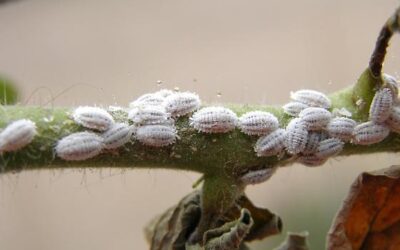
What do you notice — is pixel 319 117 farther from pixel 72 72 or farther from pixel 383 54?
pixel 72 72

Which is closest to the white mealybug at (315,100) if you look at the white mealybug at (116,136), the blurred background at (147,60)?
the white mealybug at (116,136)

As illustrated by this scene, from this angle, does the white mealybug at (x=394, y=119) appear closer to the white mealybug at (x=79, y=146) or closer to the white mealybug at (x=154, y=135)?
the white mealybug at (x=154, y=135)

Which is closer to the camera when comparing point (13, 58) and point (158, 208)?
point (158, 208)

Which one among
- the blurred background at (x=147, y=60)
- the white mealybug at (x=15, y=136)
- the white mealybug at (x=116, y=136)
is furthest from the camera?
the blurred background at (x=147, y=60)

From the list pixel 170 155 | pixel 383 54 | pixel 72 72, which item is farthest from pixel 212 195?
pixel 72 72

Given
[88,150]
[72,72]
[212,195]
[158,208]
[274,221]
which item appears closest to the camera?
[88,150]

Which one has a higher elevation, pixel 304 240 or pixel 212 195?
pixel 212 195
